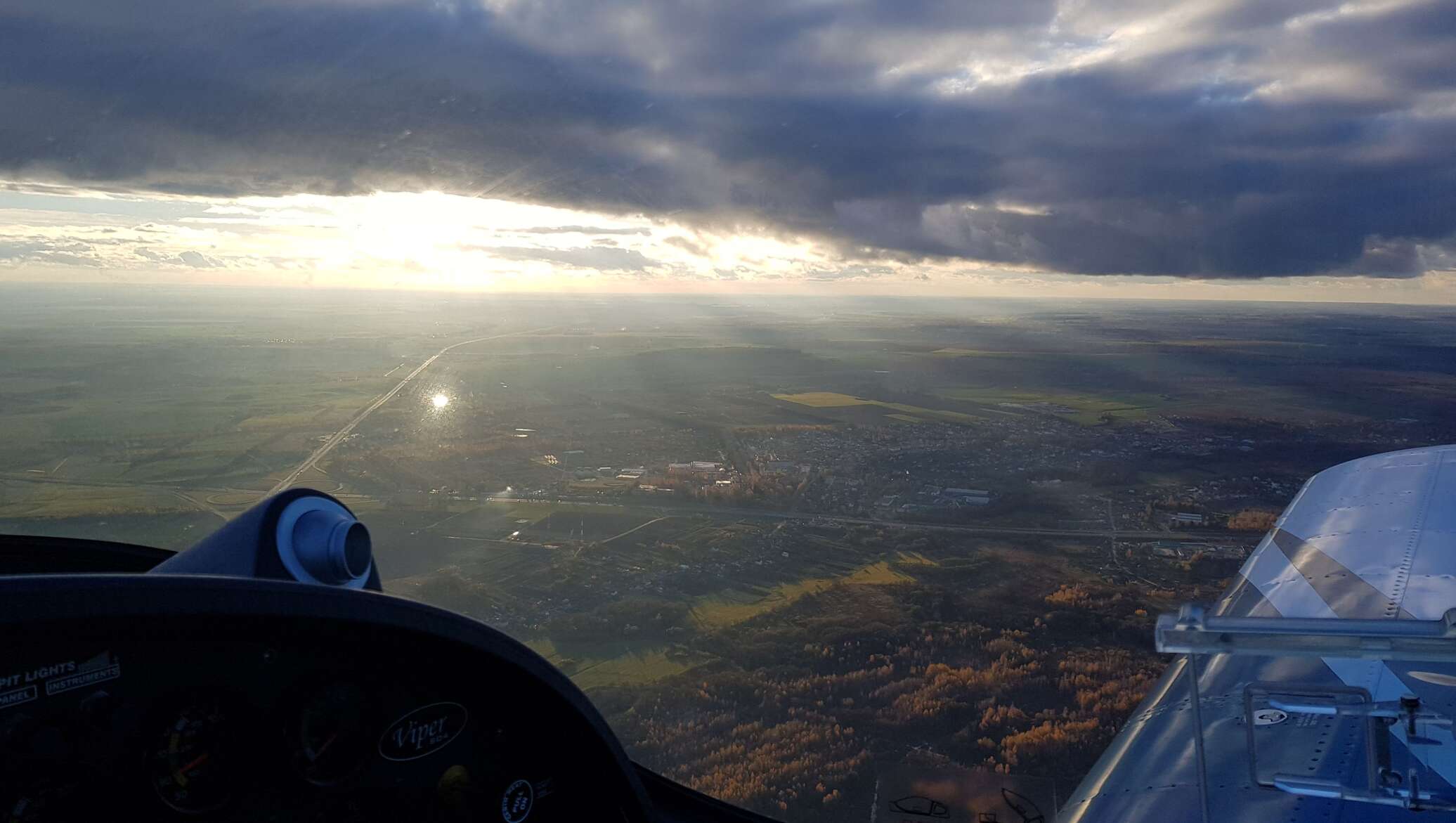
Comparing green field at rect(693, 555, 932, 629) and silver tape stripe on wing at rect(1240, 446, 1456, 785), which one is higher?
silver tape stripe on wing at rect(1240, 446, 1456, 785)

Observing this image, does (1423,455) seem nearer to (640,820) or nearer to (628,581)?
(640,820)

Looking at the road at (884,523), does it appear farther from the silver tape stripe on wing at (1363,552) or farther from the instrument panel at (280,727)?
the instrument panel at (280,727)

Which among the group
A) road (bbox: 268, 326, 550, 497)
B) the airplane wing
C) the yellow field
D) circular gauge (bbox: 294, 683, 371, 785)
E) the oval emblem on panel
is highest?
circular gauge (bbox: 294, 683, 371, 785)

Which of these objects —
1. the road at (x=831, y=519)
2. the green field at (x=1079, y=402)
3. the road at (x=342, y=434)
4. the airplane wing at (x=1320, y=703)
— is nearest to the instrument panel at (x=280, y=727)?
the airplane wing at (x=1320, y=703)

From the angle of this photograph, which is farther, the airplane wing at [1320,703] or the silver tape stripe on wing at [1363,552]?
the silver tape stripe on wing at [1363,552]

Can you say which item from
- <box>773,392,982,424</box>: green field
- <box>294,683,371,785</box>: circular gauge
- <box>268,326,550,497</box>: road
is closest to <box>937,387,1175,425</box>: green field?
<box>773,392,982,424</box>: green field

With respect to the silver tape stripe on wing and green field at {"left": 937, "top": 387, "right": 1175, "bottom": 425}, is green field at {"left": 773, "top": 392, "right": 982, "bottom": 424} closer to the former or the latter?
green field at {"left": 937, "top": 387, "right": 1175, "bottom": 425}

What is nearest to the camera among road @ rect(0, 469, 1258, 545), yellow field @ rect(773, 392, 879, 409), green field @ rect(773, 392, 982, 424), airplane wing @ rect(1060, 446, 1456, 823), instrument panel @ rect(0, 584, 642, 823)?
instrument panel @ rect(0, 584, 642, 823)

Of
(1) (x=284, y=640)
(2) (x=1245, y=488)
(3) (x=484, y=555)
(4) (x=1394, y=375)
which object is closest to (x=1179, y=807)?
(1) (x=284, y=640)

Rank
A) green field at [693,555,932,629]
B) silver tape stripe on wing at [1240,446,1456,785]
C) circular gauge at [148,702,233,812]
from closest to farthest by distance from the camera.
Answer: circular gauge at [148,702,233,812]
silver tape stripe on wing at [1240,446,1456,785]
green field at [693,555,932,629]
